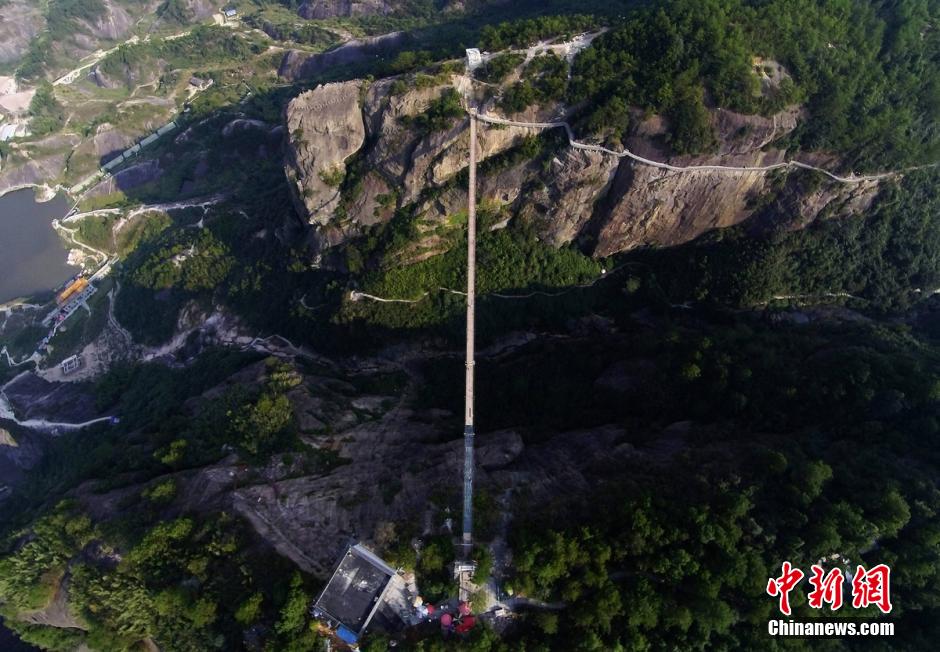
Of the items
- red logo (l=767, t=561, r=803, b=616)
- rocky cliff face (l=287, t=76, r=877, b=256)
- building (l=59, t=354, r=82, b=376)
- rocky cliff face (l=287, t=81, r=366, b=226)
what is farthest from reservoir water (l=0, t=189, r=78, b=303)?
red logo (l=767, t=561, r=803, b=616)

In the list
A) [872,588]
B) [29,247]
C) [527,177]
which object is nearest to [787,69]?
[527,177]

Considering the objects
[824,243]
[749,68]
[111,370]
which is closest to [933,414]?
[824,243]

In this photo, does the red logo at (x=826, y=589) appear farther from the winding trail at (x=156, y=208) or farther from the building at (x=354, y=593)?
the winding trail at (x=156, y=208)

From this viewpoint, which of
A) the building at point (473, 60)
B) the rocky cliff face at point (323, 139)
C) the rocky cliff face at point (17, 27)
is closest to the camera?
the building at point (473, 60)

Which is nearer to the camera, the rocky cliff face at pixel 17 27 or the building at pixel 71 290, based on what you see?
the building at pixel 71 290

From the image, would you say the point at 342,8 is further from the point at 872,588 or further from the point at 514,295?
the point at 872,588

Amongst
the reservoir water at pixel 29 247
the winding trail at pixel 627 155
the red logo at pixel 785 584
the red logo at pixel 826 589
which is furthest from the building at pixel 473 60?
the reservoir water at pixel 29 247
